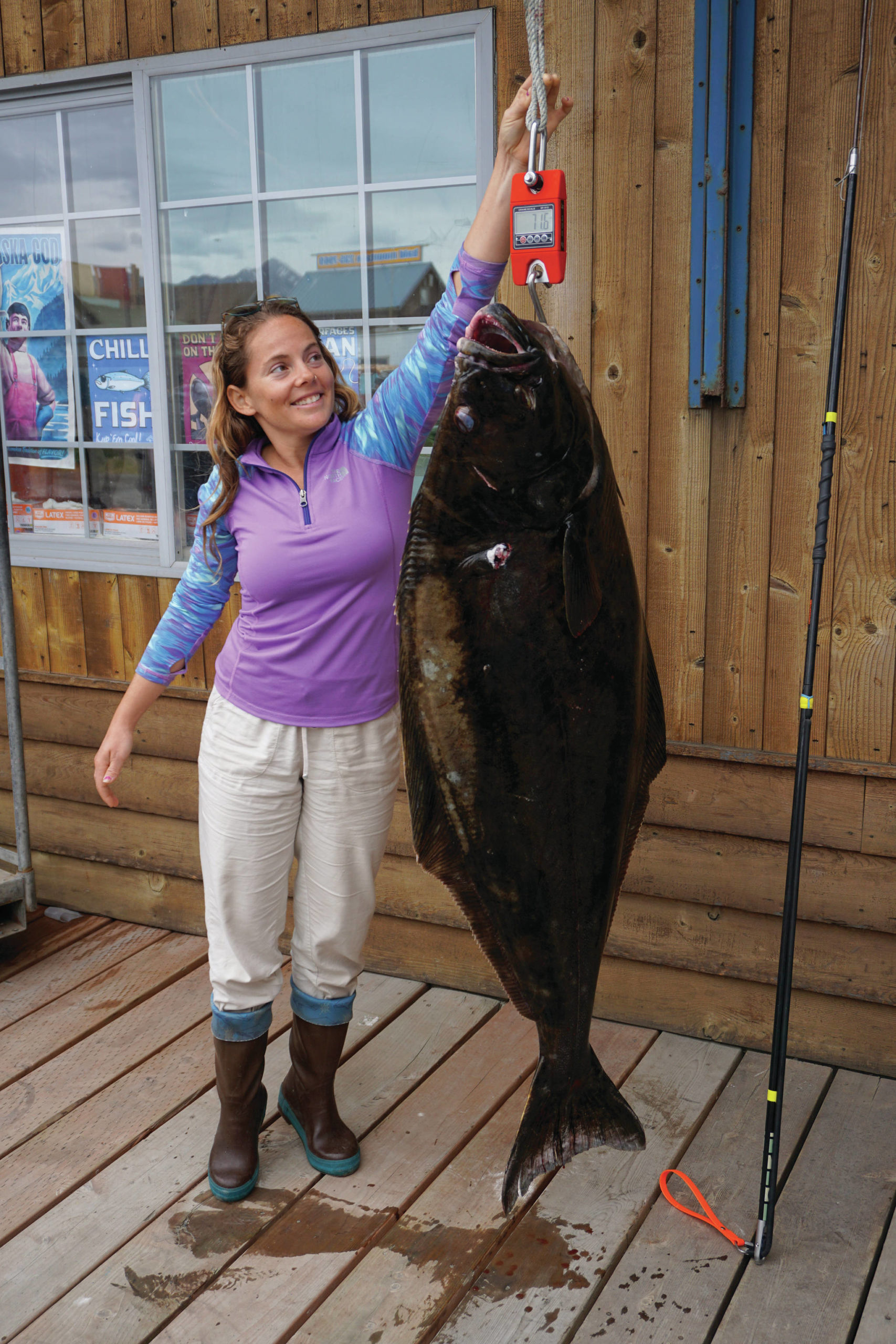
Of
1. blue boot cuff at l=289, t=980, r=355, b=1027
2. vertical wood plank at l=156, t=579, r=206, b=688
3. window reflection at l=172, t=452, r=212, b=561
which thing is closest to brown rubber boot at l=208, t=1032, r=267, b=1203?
blue boot cuff at l=289, t=980, r=355, b=1027

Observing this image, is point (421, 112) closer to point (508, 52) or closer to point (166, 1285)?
point (508, 52)

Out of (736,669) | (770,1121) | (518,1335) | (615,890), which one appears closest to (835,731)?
(736,669)

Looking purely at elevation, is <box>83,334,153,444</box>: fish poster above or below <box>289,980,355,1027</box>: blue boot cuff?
above

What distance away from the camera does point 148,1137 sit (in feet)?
9.77

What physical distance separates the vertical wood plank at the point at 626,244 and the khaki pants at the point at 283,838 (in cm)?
106

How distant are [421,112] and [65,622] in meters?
2.10

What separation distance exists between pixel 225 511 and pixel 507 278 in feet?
3.92

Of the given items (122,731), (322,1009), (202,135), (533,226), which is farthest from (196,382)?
(533,226)

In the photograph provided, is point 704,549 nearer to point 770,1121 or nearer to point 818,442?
point 818,442

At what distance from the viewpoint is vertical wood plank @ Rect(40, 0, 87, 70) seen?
148 inches

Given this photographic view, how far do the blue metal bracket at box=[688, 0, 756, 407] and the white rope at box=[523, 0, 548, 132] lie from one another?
132 cm

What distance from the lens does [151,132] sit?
12.1 feet

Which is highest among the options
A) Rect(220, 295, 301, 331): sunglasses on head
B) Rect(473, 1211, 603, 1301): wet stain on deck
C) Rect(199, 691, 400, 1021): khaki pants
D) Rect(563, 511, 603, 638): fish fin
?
Rect(220, 295, 301, 331): sunglasses on head

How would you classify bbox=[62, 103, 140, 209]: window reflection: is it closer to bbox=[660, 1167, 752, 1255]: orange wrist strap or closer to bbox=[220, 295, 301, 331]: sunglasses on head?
bbox=[220, 295, 301, 331]: sunglasses on head
